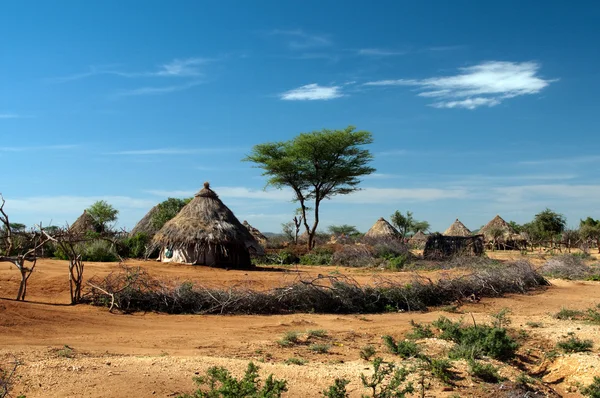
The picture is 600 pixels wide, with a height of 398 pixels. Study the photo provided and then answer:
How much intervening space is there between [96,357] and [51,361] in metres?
0.50

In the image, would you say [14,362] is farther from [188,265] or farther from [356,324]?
[188,265]

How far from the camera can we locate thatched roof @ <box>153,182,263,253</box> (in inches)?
671

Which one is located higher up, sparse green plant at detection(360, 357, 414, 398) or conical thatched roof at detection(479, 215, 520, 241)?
conical thatched roof at detection(479, 215, 520, 241)

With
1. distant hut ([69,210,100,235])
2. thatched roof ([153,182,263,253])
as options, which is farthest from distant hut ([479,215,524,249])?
distant hut ([69,210,100,235])

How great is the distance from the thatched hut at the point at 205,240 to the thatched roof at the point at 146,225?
27.3 feet

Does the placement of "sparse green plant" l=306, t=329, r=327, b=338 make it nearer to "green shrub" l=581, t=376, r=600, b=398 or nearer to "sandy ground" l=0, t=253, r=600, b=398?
"sandy ground" l=0, t=253, r=600, b=398

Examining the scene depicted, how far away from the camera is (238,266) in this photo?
1777cm

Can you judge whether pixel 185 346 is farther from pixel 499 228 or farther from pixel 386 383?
pixel 499 228

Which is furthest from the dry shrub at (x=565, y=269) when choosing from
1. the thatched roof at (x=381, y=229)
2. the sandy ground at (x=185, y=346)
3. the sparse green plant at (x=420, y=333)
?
the thatched roof at (x=381, y=229)

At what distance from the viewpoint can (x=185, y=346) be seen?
714 cm

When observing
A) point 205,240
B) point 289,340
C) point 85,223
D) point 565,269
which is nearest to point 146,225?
point 85,223

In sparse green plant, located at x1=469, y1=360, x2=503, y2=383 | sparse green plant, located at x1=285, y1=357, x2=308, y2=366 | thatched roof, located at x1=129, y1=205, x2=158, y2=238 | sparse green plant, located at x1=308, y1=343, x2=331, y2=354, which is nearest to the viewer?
sparse green plant, located at x1=469, y1=360, x2=503, y2=383

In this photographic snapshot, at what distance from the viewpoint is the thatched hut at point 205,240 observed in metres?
17.1

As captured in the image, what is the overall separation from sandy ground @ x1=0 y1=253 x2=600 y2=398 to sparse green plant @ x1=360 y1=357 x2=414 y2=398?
0.58 feet
